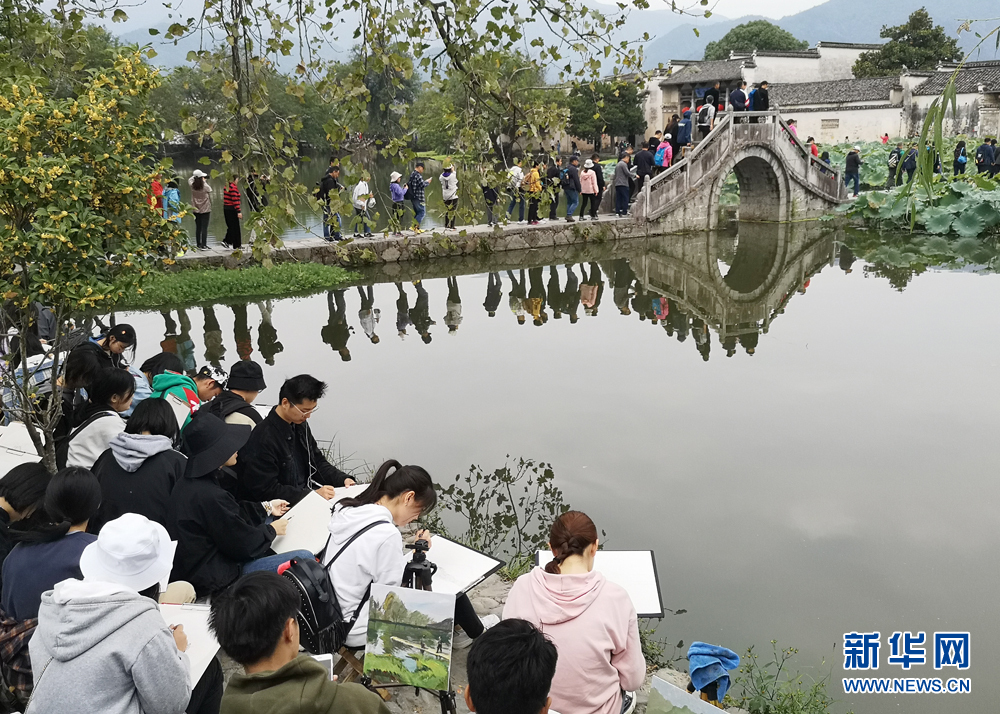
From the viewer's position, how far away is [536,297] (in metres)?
13.6

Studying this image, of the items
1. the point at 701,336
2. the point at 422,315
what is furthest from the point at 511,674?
the point at 422,315

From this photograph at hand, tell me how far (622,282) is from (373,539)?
38.3 feet

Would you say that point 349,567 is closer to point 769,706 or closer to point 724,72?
point 769,706

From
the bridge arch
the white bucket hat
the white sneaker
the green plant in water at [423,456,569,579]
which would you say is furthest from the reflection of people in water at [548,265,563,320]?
the white bucket hat

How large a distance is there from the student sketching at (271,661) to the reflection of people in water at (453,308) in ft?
30.4

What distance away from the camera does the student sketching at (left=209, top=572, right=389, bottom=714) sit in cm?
214

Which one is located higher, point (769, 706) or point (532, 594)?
point (532, 594)

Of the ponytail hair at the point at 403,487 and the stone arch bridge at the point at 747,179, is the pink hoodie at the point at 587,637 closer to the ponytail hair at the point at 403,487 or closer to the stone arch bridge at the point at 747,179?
the ponytail hair at the point at 403,487

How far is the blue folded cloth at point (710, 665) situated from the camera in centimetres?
341

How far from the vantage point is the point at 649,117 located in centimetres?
4453

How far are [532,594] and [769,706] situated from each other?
1.61 meters

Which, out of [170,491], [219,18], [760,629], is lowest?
[760,629]

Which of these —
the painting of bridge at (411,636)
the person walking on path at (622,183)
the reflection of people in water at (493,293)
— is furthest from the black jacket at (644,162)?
the painting of bridge at (411,636)


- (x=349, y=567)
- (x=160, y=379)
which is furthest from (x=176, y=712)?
(x=160, y=379)
